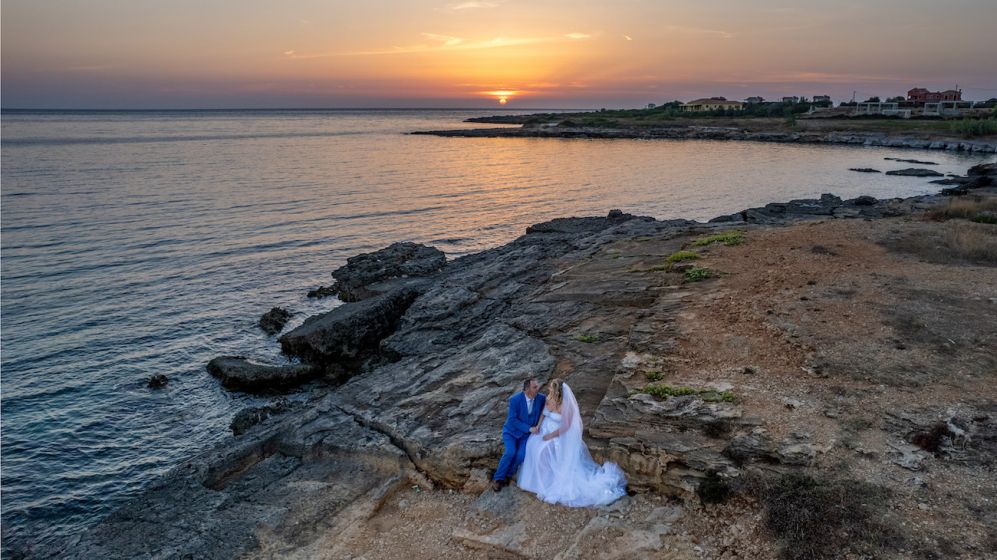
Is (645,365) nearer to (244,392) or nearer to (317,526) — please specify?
(317,526)

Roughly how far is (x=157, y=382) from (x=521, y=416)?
704 inches

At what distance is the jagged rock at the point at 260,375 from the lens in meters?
23.1

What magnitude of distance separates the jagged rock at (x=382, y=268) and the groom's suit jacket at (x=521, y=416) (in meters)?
19.2

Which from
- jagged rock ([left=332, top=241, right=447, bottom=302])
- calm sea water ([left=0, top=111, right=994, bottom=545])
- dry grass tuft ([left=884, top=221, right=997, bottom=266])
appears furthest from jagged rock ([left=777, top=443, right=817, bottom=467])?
jagged rock ([left=332, top=241, right=447, bottom=302])

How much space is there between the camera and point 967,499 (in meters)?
9.53

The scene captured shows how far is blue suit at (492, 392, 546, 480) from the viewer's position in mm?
12391

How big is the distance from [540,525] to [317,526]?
5.01m

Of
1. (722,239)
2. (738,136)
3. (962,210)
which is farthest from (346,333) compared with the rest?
(738,136)

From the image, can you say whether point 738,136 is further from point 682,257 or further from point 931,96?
point 682,257

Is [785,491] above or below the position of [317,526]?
above

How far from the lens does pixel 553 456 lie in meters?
12.0

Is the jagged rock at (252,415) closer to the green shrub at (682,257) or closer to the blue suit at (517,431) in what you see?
the blue suit at (517,431)

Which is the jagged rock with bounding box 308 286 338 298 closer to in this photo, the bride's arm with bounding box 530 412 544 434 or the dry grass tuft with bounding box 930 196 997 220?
the bride's arm with bounding box 530 412 544 434

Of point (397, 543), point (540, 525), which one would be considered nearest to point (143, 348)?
point (397, 543)
